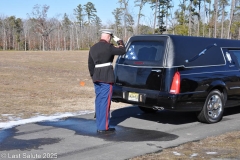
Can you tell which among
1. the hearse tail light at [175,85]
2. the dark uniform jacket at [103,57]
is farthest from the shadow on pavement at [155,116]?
the dark uniform jacket at [103,57]

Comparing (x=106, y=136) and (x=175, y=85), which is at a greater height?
(x=175, y=85)

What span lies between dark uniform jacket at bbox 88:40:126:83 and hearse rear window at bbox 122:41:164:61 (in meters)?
0.89

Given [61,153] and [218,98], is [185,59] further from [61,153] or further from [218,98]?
[61,153]

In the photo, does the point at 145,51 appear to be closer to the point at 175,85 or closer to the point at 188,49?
the point at 188,49

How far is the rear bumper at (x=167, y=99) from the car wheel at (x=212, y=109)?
203 mm

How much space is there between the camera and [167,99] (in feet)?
22.3

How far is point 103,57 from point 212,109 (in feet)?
8.85

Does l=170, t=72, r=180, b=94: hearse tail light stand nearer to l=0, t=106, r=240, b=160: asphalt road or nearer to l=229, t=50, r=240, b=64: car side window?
l=0, t=106, r=240, b=160: asphalt road

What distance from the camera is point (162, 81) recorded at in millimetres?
6891

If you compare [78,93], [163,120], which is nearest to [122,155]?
[163,120]

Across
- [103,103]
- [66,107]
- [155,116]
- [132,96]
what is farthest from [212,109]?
[66,107]

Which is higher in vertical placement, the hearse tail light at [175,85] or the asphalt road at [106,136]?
the hearse tail light at [175,85]

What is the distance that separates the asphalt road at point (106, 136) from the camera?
5453 mm

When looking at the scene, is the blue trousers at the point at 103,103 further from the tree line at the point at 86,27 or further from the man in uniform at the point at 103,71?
the tree line at the point at 86,27
